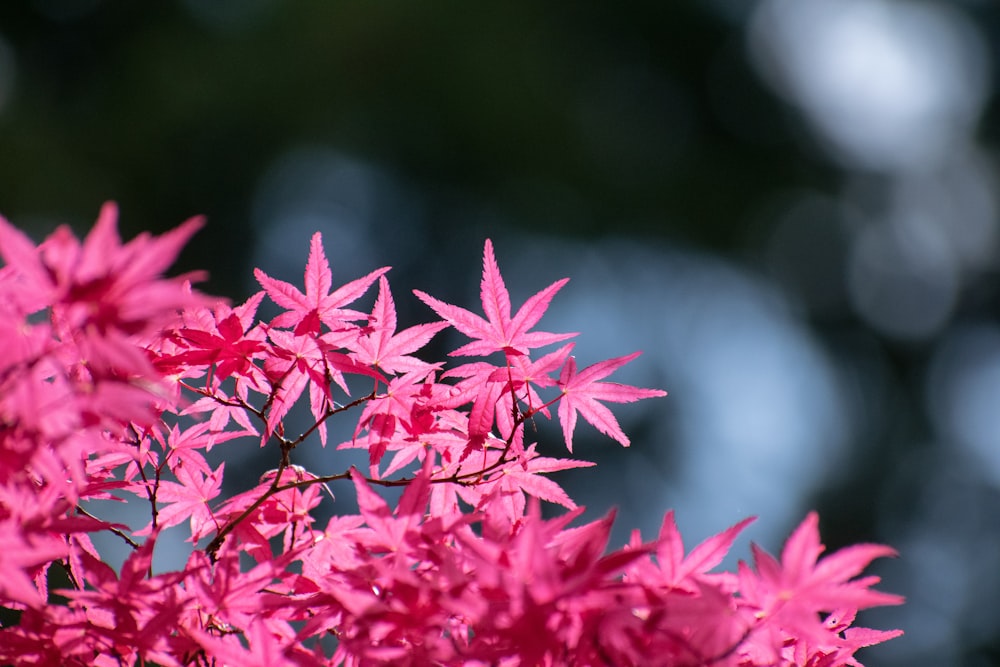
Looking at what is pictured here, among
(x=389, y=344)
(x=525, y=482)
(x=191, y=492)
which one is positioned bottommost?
(x=191, y=492)

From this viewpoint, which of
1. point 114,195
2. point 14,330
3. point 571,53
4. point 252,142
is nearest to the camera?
point 14,330

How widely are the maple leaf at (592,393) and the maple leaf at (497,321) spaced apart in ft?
0.19

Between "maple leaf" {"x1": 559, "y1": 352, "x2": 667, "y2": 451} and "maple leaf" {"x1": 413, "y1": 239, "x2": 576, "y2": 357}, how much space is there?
6cm

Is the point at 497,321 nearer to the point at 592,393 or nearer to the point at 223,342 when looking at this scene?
the point at 592,393

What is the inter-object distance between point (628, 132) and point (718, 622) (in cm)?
505

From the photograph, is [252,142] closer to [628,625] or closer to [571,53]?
[571,53]

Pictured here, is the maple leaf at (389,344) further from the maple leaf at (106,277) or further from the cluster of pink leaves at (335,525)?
the maple leaf at (106,277)

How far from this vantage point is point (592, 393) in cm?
106

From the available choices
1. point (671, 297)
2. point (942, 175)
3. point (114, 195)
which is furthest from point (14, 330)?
point (942, 175)

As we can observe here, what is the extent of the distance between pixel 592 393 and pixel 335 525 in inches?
13.5

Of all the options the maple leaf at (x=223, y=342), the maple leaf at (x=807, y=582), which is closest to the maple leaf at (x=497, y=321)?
the maple leaf at (x=223, y=342)

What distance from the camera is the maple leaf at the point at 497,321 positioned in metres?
1.00

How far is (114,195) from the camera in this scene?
459 centimetres

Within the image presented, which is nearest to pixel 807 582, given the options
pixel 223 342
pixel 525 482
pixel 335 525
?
pixel 525 482
